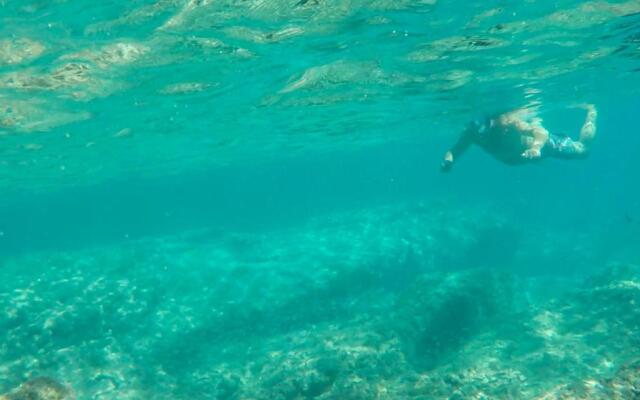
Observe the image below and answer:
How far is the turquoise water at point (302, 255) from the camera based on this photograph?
11.5 metres

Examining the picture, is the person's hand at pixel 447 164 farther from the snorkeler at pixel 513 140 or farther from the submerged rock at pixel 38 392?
the submerged rock at pixel 38 392

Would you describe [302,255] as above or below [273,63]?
below

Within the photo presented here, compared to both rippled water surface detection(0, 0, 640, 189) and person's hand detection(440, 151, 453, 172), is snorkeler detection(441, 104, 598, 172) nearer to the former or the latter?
person's hand detection(440, 151, 453, 172)

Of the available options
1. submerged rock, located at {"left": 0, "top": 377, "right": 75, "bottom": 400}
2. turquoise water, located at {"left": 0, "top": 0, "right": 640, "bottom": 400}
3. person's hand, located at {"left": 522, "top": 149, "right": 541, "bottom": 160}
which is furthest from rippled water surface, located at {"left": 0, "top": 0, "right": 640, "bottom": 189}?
submerged rock, located at {"left": 0, "top": 377, "right": 75, "bottom": 400}

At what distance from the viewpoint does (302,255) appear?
24.3 metres

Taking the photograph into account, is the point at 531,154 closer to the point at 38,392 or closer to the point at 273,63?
the point at 273,63

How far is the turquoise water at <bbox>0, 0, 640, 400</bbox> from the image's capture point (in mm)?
11477

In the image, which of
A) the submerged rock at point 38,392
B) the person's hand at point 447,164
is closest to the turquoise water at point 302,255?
the submerged rock at point 38,392

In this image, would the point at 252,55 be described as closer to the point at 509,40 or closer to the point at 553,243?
the point at 509,40

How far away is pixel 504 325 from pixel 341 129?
23023 mm

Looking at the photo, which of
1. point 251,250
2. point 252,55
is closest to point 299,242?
point 251,250

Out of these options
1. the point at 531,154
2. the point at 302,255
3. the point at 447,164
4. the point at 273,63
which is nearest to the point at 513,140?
the point at 531,154

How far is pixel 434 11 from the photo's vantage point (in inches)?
470

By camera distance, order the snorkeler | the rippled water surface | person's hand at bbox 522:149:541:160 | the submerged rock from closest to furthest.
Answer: the submerged rock → the rippled water surface → person's hand at bbox 522:149:541:160 → the snorkeler
